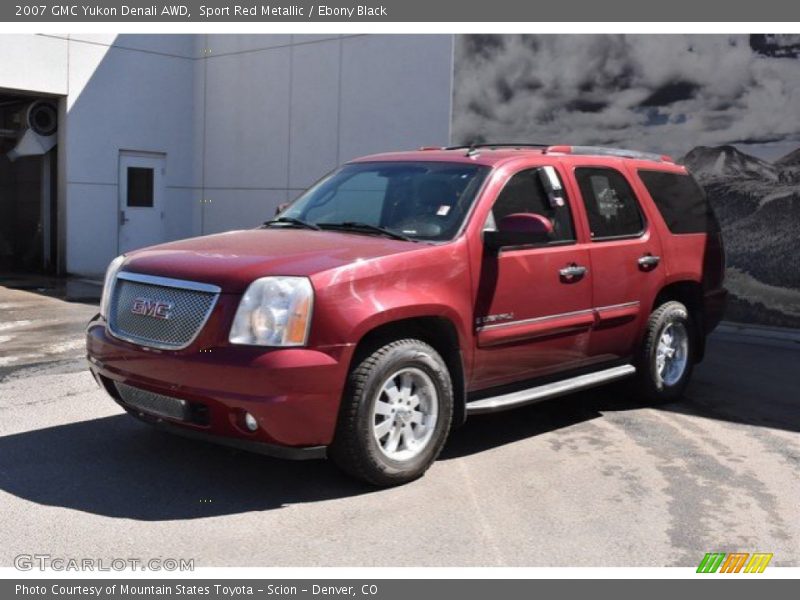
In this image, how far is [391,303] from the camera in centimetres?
487

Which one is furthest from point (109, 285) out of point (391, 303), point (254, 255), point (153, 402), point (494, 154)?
point (494, 154)

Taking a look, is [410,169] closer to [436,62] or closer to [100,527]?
[100,527]

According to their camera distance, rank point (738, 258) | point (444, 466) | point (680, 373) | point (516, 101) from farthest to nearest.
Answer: point (516, 101), point (738, 258), point (680, 373), point (444, 466)

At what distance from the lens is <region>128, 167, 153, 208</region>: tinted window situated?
17500 millimetres

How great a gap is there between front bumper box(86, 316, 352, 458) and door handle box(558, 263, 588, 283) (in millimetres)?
1911

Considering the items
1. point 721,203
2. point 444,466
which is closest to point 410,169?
point 444,466

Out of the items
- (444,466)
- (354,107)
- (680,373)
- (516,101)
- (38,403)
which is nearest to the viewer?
(444,466)

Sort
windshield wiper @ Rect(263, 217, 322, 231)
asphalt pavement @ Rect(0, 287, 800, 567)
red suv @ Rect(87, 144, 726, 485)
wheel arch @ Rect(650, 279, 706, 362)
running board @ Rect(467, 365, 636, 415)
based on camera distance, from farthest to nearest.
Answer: wheel arch @ Rect(650, 279, 706, 362) < windshield wiper @ Rect(263, 217, 322, 231) < running board @ Rect(467, 365, 636, 415) < red suv @ Rect(87, 144, 726, 485) < asphalt pavement @ Rect(0, 287, 800, 567)

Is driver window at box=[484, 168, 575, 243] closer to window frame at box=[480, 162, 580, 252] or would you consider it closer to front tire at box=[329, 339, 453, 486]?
window frame at box=[480, 162, 580, 252]

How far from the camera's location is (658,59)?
11.7 meters

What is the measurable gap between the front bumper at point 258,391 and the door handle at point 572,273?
1911mm

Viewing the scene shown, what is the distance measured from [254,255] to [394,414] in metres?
1.16

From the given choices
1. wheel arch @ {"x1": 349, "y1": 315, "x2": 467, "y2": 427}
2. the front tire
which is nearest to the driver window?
wheel arch @ {"x1": 349, "y1": 315, "x2": 467, "y2": 427}

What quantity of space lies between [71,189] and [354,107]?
565 cm
